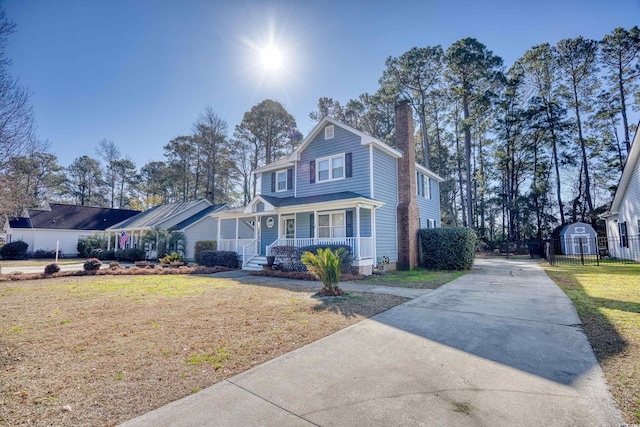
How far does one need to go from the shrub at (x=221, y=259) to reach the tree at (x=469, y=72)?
20.8m

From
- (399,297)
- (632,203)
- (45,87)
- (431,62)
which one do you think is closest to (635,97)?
(632,203)

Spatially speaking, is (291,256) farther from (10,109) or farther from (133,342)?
(10,109)

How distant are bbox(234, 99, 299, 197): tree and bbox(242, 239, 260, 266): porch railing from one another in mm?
16747

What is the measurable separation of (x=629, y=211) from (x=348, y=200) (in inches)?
705

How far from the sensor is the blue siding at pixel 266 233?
17.4 meters

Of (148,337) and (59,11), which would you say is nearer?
(148,337)

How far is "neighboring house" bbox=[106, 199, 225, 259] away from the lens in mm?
24281

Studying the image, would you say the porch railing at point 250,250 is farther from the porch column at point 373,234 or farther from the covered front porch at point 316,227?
the porch column at point 373,234

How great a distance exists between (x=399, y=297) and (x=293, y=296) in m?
2.88

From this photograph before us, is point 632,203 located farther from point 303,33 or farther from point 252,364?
point 252,364

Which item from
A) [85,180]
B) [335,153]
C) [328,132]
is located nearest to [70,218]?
[85,180]

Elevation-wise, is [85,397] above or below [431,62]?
below

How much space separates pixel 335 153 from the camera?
15695mm

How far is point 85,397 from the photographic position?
114 inches
